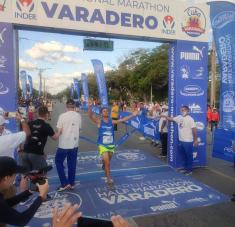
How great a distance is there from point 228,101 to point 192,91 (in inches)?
38.0

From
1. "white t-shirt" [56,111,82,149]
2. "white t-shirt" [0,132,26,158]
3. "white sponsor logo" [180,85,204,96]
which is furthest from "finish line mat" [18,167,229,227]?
"white sponsor logo" [180,85,204,96]

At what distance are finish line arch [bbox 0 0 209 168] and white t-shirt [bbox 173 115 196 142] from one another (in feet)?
1.00

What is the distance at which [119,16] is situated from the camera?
6957mm

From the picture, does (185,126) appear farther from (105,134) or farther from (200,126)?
(105,134)

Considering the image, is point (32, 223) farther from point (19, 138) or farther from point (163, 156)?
point (163, 156)

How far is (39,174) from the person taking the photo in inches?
108

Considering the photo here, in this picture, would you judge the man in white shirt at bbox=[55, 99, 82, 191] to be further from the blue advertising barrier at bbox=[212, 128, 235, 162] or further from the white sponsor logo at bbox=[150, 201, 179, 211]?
the blue advertising barrier at bbox=[212, 128, 235, 162]

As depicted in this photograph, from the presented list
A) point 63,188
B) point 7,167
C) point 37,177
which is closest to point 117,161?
point 63,188

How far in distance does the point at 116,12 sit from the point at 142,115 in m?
6.62

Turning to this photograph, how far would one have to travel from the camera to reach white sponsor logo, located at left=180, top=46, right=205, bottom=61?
25.2ft

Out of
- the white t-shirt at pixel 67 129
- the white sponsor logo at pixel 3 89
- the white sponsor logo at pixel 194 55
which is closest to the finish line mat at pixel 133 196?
the white t-shirt at pixel 67 129

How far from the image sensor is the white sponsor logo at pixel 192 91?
7.77m

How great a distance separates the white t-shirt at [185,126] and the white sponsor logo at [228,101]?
1058 mm

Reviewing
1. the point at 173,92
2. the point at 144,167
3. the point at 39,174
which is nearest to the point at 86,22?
the point at 173,92
